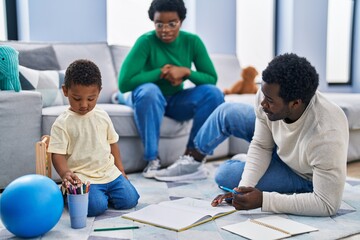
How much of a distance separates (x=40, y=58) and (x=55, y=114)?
0.60 meters

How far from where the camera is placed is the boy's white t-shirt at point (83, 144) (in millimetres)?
1591

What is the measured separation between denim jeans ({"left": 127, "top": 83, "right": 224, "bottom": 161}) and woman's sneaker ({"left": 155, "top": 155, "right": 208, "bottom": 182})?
0.32 feet

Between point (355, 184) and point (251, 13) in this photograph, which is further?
point (251, 13)

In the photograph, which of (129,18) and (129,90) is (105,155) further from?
(129,18)

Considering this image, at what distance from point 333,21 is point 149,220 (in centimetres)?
401

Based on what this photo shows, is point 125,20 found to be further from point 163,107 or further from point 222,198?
point 222,198

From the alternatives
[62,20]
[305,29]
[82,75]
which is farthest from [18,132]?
[305,29]

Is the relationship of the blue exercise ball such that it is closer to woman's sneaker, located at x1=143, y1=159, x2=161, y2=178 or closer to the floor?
woman's sneaker, located at x1=143, y1=159, x2=161, y2=178

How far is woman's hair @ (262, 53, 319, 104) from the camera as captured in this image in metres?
1.41

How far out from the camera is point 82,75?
1.55 meters

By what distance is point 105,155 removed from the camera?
5.45ft

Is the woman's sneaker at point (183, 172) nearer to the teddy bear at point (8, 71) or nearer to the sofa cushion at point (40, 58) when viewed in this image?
the teddy bear at point (8, 71)

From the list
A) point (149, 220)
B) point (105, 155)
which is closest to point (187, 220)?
point (149, 220)

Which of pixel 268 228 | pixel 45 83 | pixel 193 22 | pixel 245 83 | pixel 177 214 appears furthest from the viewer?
pixel 193 22
